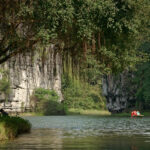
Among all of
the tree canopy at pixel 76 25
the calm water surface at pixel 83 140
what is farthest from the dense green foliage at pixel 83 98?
the tree canopy at pixel 76 25

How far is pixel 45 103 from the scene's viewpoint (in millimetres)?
140750

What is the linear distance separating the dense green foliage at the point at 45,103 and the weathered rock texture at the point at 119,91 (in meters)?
17.2

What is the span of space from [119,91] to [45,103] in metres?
24.4

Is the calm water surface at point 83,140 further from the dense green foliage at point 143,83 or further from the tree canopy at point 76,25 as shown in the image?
the dense green foliage at point 143,83

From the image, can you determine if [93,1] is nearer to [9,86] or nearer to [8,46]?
[8,46]

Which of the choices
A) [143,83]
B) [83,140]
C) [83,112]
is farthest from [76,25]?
[83,112]

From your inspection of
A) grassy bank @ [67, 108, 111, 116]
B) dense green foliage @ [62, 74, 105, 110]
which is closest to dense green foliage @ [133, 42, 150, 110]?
grassy bank @ [67, 108, 111, 116]

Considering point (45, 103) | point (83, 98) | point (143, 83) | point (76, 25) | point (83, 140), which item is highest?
point (83, 98)

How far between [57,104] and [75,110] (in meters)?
28.2

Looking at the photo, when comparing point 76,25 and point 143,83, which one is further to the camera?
point 143,83

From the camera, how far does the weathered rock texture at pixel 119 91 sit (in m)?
122

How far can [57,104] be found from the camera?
143625 millimetres

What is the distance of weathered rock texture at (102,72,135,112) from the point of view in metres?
122

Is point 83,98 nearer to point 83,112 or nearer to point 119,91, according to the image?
point 83,112
